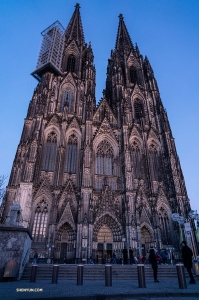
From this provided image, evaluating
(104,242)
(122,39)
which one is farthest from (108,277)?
(122,39)

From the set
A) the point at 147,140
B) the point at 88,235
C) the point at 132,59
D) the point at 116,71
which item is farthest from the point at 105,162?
the point at 132,59

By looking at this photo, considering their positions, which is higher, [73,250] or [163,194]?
[163,194]

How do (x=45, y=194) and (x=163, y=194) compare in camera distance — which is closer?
(x=45, y=194)

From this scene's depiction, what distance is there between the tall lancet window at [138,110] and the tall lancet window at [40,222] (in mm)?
18397

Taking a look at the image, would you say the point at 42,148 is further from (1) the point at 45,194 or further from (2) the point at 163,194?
(2) the point at 163,194

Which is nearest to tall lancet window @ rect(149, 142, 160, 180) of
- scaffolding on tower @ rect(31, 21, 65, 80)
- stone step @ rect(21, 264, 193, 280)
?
stone step @ rect(21, 264, 193, 280)

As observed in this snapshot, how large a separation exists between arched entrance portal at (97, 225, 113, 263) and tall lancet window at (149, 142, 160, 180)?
29.4 feet

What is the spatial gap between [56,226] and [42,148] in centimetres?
917

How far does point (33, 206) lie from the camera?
21016mm

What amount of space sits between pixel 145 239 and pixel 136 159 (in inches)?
389

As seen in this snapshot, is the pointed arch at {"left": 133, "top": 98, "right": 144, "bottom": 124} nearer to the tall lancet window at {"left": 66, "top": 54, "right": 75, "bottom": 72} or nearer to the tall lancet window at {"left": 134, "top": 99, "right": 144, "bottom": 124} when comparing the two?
the tall lancet window at {"left": 134, "top": 99, "right": 144, "bottom": 124}

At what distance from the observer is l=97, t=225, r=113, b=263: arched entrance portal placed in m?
21.6

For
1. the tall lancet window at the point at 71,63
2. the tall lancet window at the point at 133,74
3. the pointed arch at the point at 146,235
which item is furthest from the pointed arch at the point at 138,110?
the pointed arch at the point at 146,235

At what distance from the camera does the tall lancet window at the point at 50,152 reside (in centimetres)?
2401
